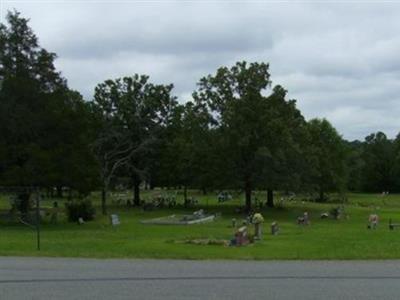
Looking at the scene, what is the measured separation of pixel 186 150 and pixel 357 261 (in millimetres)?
53097

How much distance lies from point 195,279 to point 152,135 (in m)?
67.7

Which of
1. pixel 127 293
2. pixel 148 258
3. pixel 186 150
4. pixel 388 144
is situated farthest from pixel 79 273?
pixel 388 144

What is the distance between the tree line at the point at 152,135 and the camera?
152 ft

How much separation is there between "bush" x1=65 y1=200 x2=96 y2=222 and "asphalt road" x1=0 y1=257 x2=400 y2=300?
3413 cm

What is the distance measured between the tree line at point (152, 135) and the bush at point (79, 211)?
Answer: 149 centimetres

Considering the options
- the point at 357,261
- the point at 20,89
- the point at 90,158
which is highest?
the point at 20,89

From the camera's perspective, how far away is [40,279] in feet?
40.4

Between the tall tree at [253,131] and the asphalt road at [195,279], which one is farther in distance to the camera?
the tall tree at [253,131]

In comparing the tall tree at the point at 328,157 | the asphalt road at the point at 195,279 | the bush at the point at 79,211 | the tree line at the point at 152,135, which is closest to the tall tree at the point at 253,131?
the tree line at the point at 152,135

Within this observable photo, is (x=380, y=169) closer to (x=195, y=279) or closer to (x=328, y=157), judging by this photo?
(x=328, y=157)

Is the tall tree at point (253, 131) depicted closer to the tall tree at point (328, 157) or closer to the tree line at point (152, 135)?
the tree line at point (152, 135)

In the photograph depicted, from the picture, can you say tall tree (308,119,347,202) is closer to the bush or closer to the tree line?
the tree line

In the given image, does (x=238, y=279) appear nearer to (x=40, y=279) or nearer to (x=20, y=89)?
(x=40, y=279)

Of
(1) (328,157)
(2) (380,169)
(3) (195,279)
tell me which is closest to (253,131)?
(1) (328,157)
